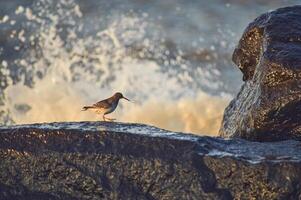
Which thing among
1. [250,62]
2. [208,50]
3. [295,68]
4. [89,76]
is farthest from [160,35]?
[295,68]

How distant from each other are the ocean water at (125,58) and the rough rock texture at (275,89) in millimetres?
5205

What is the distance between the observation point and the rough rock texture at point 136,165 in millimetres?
4535

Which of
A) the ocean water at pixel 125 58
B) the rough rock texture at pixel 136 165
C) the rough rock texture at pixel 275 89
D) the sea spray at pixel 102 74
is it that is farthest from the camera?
the ocean water at pixel 125 58

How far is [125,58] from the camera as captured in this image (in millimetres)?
15156

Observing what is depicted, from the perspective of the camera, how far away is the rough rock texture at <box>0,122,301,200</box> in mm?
4535

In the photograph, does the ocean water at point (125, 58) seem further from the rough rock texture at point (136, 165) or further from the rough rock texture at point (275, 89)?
the rough rock texture at point (136, 165)

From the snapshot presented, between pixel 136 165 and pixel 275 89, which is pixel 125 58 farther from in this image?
pixel 136 165

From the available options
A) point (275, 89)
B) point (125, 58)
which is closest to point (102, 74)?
point (125, 58)

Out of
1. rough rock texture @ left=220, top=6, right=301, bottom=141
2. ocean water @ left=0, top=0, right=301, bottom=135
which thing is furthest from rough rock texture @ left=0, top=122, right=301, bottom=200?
ocean water @ left=0, top=0, right=301, bottom=135

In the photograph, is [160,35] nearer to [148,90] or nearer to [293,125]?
[148,90]

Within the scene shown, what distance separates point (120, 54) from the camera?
50.4ft

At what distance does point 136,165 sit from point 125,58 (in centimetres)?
1060

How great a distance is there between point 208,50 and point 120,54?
187cm

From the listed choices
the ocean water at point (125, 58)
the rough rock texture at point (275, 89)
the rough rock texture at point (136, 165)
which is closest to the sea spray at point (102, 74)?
the ocean water at point (125, 58)
